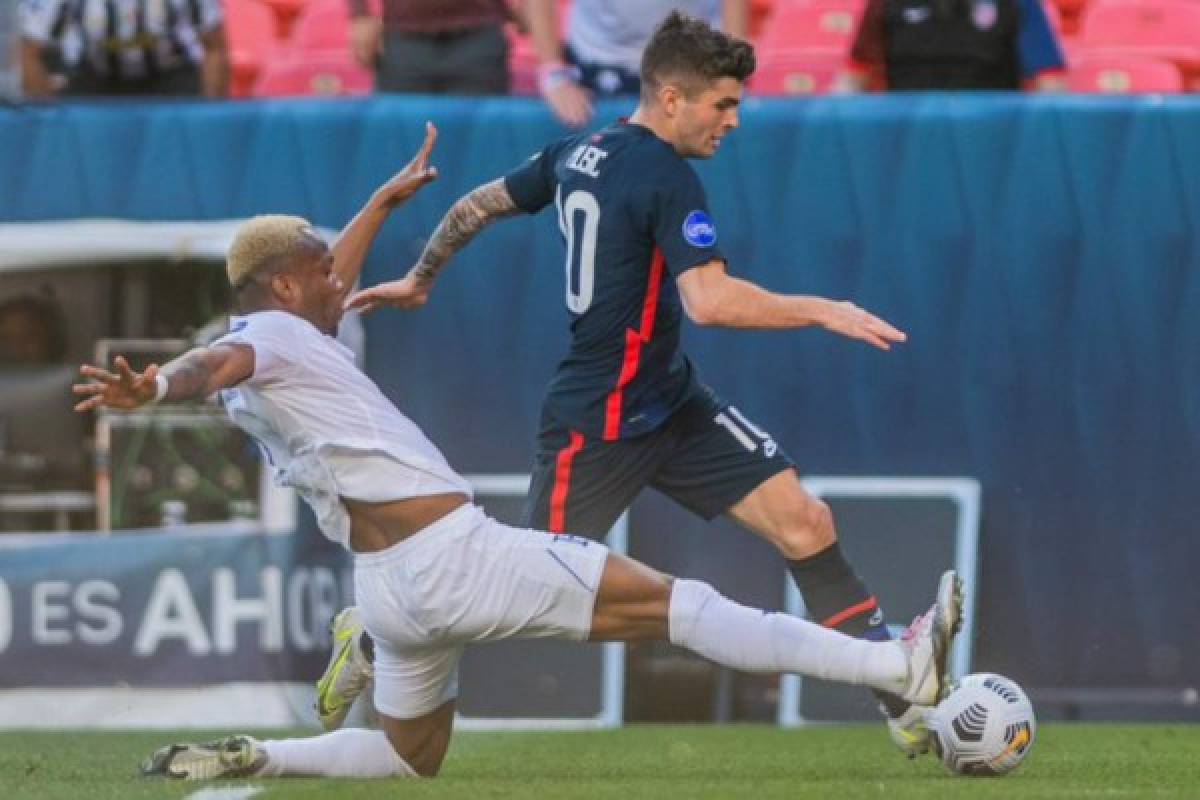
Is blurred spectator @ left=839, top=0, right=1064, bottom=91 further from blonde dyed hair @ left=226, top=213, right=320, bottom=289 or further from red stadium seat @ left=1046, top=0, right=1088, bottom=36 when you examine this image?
blonde dyed hair @ left=226, top=213, right=320, bottom=289

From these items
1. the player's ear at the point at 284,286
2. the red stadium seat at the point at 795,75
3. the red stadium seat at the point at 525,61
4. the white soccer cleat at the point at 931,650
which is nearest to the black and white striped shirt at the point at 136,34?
the red stadium seat at the point at 525,61

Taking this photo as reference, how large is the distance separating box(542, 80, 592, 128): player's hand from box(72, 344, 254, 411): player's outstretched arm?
312 cm

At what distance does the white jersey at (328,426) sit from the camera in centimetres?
586

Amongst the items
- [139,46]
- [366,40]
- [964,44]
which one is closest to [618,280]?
[964,44]

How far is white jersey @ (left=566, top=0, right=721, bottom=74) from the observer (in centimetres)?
932

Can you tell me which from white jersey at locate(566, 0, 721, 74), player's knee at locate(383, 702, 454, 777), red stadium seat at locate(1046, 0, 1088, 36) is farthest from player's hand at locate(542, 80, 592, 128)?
red stadium seat at locate(1046, 0, 1088, 36)

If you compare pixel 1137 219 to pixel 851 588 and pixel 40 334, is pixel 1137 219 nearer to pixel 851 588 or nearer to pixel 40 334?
pixel 851 588

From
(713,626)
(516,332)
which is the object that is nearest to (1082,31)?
(516,332)

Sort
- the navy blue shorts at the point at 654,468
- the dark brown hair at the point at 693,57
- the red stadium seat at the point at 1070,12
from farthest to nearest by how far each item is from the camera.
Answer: the red stadium seat at the point at 1070,12 < the navy blue shorts at the point at 654,468 < the dark brown hair at the point at 693,57

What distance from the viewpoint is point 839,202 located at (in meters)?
8.74

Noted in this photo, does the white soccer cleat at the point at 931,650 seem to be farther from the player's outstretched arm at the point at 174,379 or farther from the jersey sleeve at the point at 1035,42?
the jersey sleeve at the point at 1035,42

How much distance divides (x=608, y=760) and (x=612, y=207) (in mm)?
1627

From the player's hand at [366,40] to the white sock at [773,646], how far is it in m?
4.24

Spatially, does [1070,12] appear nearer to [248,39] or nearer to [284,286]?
[248,39]
